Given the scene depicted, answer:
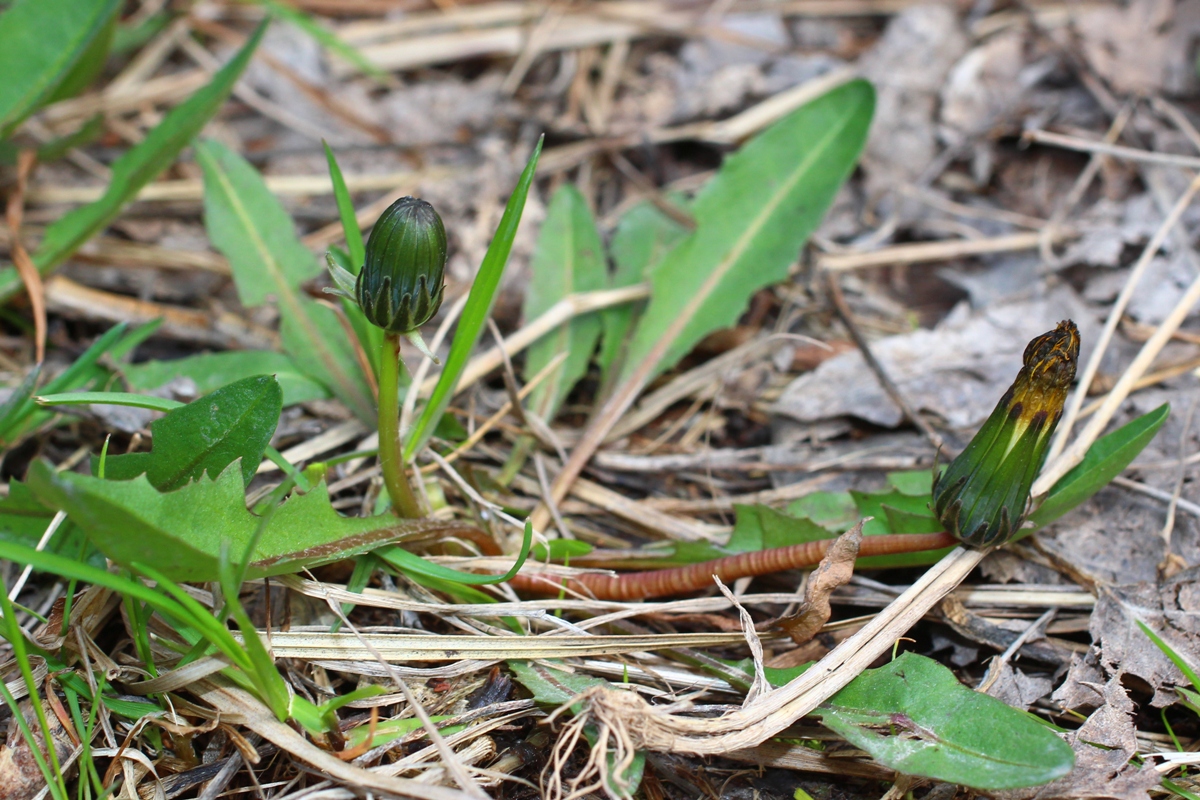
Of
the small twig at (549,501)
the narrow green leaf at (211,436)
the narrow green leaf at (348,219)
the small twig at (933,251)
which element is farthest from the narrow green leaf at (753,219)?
the narrow green leaf at (211,436)

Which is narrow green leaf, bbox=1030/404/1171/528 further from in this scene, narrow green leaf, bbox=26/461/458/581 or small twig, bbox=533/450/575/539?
narrow green leaf, bbox=26/461/458/581

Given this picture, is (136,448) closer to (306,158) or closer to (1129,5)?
(306,158)

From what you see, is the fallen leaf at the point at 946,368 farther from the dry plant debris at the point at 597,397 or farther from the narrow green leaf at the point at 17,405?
the narrow green leaf at the point at 17,405

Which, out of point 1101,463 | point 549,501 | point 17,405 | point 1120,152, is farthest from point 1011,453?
point 17,405

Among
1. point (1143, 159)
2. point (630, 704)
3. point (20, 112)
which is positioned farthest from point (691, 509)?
point (20, 112)

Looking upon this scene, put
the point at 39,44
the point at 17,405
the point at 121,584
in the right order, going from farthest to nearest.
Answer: the point at 39,44
the point at 17,405
the point at 121,584

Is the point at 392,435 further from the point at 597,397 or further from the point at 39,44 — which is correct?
the point at 39,44
